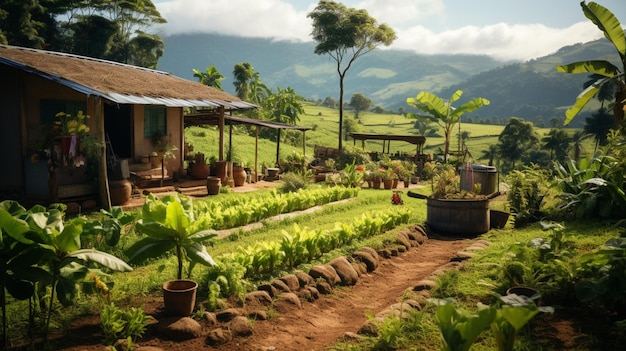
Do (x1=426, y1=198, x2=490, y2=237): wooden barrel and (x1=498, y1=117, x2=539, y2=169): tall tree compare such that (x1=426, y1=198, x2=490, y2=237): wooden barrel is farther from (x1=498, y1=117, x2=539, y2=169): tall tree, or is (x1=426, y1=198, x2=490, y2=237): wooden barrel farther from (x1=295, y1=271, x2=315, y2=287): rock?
(x1=498, y1=117, x2=539, y2=169): tall tree

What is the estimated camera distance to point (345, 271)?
6.92 m

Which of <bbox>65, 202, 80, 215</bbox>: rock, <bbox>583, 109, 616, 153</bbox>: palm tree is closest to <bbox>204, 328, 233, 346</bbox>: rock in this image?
<bbox>65, 202, 80, 215</bbox>: rock

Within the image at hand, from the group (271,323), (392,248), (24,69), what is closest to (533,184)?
(392,248)

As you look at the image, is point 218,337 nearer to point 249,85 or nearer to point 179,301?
point 179,301

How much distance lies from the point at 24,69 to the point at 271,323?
9.17m

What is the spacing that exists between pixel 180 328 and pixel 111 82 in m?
9.47

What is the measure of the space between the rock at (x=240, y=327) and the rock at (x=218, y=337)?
8 cm

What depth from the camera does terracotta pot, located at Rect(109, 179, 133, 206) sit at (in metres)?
12.0

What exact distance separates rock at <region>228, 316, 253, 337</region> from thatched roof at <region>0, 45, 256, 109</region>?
7536mm

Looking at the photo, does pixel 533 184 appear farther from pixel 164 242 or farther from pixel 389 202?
pixel 164 242

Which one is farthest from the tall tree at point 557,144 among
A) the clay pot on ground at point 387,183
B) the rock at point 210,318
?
the rock at point 210,318

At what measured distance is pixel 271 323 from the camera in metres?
5.30

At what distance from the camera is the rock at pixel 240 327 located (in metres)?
4.91

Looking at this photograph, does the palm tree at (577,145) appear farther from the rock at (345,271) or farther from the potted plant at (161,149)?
the rock at (345,271)
